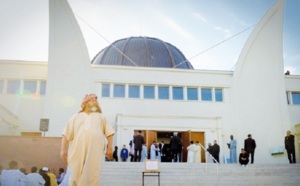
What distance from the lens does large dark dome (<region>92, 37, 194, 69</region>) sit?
3180cm

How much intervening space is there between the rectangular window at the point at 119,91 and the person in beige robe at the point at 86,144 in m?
18.9

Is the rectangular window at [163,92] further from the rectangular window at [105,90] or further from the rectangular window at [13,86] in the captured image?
the rectangular window at [13,86]

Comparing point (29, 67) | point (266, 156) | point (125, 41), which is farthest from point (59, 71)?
point (266, 156)

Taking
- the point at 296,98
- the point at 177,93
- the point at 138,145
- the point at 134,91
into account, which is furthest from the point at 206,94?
the point at 138,145

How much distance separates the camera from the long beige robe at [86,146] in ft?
13.7

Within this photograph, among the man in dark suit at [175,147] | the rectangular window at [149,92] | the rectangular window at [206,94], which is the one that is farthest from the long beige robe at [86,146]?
the rectangular window at [206,94]

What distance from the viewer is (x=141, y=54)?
32594 millimetres

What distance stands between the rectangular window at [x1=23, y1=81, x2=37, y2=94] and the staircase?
415 inches

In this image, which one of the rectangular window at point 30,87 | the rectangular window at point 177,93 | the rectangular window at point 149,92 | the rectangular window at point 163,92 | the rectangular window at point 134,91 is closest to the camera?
the rectangular window at point 30,87

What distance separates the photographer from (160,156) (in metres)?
20.4

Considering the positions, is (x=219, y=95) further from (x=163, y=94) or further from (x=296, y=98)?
(x=296, y=98)

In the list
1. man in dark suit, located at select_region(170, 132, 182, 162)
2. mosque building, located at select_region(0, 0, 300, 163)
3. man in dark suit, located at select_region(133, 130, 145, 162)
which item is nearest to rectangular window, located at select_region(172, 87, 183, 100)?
mosque building, located at select_region(0, 0, 300, 163)

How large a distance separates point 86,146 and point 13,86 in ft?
67.0

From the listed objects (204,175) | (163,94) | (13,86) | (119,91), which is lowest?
(204,175)
